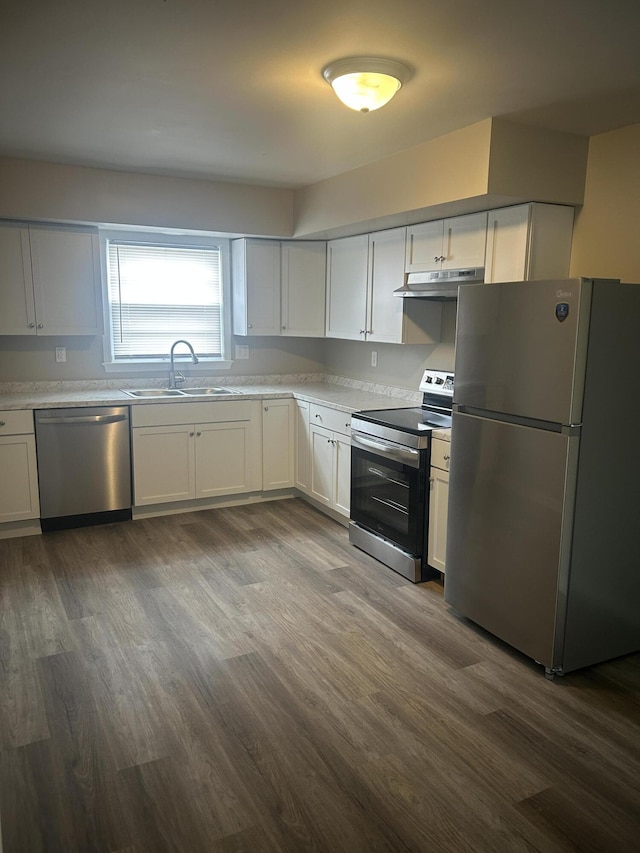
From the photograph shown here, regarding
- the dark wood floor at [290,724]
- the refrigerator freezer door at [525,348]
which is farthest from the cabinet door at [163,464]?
the refrigerator freezer door at [525,348]

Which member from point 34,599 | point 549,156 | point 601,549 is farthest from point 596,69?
point 34,599

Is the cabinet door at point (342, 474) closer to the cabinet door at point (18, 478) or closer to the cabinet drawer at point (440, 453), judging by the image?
the cabinet drawer at point (440, 453)

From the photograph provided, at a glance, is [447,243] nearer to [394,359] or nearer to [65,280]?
[394,359]

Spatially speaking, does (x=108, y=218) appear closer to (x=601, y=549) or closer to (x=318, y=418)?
(x=318, y=418)

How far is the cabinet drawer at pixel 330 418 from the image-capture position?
4352mm

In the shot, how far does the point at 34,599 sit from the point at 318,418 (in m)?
2.27

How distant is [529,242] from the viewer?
3264 millimetres

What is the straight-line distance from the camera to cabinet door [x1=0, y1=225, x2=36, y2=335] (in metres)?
4.35

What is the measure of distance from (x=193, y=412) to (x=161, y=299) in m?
1.08

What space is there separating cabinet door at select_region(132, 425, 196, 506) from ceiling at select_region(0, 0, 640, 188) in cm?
A: 193

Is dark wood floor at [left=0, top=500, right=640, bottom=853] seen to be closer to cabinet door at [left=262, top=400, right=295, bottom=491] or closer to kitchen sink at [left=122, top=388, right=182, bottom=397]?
cabinet door at [left=262, top=400, right=295, bottom=491]

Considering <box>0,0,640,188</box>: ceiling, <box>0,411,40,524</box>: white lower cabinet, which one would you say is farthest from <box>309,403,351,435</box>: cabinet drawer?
<box>0,411,40,524</box>: white lower cabinet

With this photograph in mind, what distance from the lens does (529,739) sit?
2332 millimetres

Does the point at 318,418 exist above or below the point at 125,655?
above
